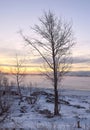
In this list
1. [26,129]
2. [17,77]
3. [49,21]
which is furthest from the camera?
[17,77]

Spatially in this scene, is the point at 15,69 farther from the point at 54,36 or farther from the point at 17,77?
the point at 54,36

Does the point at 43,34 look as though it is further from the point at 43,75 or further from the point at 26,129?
the point at 26,129

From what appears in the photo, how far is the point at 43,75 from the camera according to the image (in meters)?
23.0

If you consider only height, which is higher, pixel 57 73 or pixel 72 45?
pixel 72 45

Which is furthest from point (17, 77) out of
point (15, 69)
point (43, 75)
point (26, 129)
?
point (26, 129)

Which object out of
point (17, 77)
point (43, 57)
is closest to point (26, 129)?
point (43, 57)

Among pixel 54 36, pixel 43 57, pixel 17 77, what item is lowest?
pixel 17 77

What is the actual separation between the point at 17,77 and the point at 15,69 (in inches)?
64.2

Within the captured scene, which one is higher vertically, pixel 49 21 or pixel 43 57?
pixel 49 21

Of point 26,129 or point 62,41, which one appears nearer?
point 26,129

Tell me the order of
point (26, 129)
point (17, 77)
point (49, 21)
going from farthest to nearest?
point (17, 77) < point (49, 21) < point (26, 129)

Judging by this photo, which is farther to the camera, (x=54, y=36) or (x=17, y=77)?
(x=17, y=77)

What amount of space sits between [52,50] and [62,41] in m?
1.09

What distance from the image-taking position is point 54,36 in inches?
874
